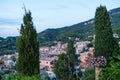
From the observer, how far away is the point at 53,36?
152 meters

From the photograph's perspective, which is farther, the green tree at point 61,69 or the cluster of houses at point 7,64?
the cluster of houses at point 7,64

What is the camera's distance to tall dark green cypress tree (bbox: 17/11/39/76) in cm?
1258

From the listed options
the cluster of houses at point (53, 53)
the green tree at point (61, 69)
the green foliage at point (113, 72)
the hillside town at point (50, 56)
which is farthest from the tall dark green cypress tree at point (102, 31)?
the cluster of houses at point (53, 53)

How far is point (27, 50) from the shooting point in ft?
42.3

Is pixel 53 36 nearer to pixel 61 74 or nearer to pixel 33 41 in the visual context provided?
pixel 61 74

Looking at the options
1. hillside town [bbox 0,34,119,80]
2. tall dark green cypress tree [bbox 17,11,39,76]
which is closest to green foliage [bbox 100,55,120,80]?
tall dark green cypress tree [bbox 17,11,39,76]

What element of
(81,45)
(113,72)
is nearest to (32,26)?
(113,72)

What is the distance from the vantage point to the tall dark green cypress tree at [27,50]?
1258 centimetres

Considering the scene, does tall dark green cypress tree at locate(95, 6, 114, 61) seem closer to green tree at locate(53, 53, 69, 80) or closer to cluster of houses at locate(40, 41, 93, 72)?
green tree at locate(53, 53, 69, 80)

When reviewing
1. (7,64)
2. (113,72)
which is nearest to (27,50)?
(113,72)

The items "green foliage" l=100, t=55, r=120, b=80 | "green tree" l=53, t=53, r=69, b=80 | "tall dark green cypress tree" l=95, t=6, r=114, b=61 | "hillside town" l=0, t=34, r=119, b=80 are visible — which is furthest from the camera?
"hillside town" l=0, t=34, r=119, b=80

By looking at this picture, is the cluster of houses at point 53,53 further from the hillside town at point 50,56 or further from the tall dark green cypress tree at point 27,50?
the tall dark green cypress tree at point 27,50

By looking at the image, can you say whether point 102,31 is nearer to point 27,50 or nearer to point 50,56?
point 27,50

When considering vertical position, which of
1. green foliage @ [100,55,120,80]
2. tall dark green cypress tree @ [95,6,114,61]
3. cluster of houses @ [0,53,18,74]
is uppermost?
tall dark green cypress tree @ [95,6,114,61]
